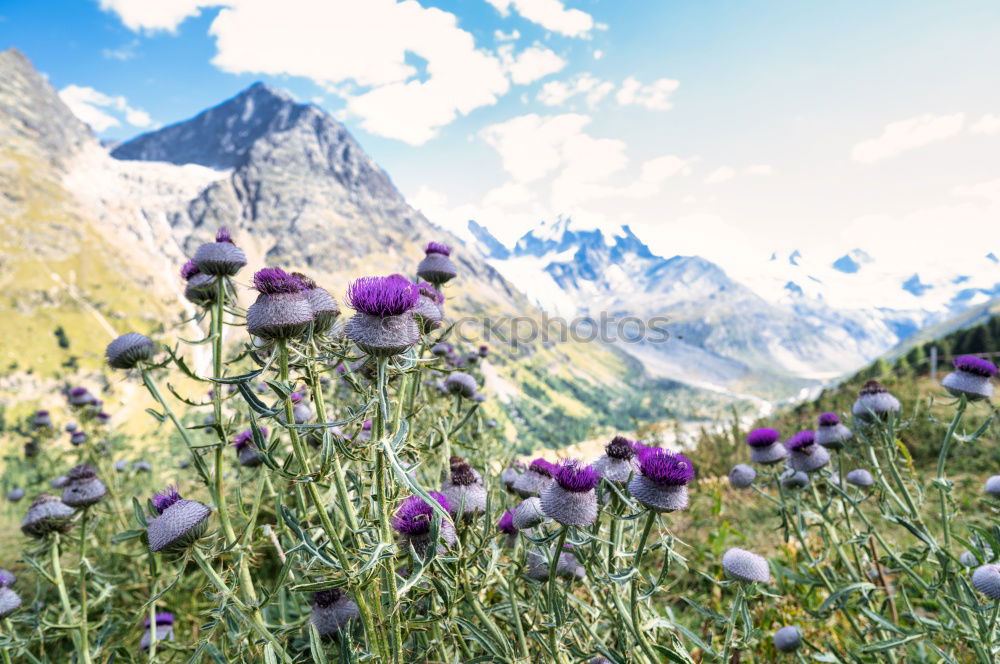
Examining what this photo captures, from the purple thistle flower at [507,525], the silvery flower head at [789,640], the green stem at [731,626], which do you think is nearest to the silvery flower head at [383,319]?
the purple thistle flower at [507,525]

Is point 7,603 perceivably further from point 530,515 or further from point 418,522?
point 530,515

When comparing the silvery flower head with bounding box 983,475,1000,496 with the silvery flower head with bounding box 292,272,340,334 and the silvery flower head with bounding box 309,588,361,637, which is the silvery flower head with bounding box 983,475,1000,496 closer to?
the silvery flower head with bounding box 309,588,361,637

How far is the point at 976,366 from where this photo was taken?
202 inches

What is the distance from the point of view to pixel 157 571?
156 inches

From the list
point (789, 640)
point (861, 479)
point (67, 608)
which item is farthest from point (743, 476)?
point (67, 608)

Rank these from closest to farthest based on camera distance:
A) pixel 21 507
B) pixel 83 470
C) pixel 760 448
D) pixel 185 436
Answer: pixel 185 436, pixel 83 470, pixel 760 448, pixel 21 507

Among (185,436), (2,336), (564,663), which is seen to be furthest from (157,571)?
(2,336)

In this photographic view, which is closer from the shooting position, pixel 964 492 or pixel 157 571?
pixel 157 571

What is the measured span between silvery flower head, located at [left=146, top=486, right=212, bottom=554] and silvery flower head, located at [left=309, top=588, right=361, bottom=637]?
97 centimetres

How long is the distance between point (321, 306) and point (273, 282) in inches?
18.1

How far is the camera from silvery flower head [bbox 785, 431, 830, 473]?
5148 mm

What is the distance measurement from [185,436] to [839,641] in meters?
7.03

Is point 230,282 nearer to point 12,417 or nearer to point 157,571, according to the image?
point 157,571

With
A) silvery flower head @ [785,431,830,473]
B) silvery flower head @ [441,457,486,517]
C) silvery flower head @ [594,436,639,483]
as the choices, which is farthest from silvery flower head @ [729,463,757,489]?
silvery flower head @ [441,457,486,517]
